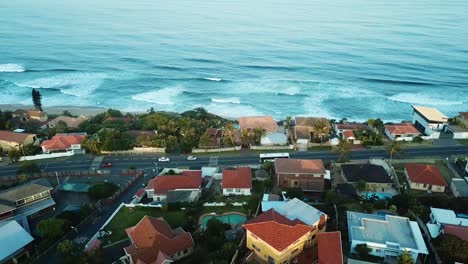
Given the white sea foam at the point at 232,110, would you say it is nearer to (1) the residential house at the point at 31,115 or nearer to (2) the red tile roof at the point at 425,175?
(1) the residential house at the point at 31,115

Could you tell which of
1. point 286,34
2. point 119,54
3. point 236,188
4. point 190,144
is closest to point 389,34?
point 286,34

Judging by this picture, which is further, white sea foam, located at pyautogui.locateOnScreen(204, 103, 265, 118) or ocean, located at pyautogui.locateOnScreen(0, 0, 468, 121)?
ocean, located at pyautogui.locateOnScreen(0, 0, 468, 121)

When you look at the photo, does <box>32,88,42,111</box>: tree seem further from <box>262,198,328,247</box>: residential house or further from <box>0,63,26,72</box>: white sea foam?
<box>262,198,328,247</box>: residential house

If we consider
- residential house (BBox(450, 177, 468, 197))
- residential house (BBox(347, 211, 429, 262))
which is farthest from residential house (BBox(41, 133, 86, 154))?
residential house (BBox(450, 177, 468, 197))

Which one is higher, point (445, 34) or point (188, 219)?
point (445, 34)

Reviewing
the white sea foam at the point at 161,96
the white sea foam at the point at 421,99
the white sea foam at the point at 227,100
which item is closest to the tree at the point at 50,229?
the white sea foam at the point at 161,96

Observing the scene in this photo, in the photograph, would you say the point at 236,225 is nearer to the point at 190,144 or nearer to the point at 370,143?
the point at 190,144

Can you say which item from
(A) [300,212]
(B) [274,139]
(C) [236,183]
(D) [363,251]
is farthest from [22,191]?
(D) [363,251]
